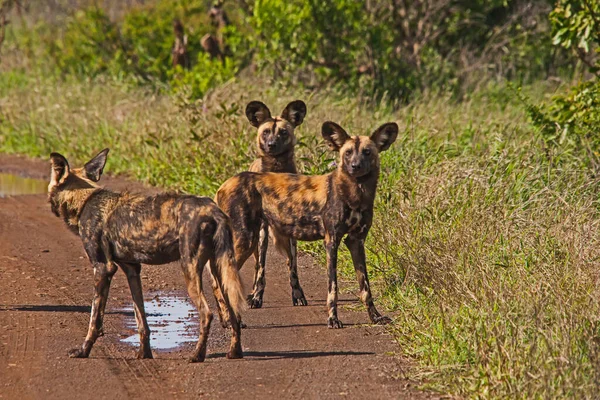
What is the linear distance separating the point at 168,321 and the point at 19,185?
643cm

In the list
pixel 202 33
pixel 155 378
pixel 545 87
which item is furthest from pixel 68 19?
pixel 155 378

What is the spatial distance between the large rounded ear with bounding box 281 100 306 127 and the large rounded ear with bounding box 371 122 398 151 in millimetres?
1051

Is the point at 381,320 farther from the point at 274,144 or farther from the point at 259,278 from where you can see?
the point at 274,144

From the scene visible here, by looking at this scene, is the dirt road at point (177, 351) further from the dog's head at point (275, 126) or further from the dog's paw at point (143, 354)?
the dog's head at point (275, 126)

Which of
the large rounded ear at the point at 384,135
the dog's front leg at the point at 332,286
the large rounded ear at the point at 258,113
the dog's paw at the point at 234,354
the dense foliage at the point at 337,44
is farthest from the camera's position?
the dense foliage at the point at 337,44

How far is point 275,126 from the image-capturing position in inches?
287

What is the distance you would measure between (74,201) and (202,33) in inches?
460

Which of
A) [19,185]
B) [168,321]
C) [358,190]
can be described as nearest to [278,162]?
[358,190]

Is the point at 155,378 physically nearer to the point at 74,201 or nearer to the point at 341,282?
the point at 74,201

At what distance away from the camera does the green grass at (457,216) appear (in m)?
4.96

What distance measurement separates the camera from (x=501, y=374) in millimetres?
4711

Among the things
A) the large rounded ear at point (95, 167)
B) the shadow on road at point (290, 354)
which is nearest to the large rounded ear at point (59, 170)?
the large rounded ear at point (95, 167)

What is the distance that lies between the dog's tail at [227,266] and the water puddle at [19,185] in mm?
6601

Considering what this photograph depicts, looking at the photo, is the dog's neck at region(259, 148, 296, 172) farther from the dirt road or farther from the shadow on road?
the shadow on road
